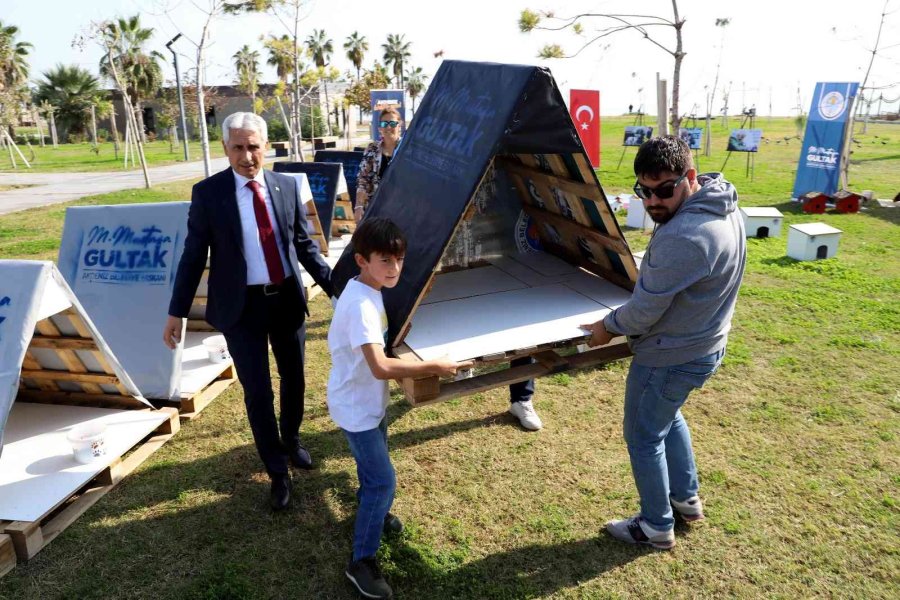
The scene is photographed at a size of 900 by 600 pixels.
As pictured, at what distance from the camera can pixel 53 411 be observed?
182 inches

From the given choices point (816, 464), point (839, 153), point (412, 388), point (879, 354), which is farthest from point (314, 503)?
point (839, 153)

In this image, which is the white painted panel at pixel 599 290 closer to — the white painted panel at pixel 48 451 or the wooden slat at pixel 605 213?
the wooden slat at pixel 605 213

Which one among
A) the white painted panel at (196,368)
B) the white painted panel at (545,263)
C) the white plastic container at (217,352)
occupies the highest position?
the white painted panel at (545,263)

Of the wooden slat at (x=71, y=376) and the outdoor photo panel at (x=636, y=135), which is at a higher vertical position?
the outdoor photo panel at (x=636, y=135)

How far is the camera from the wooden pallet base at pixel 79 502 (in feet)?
10.8

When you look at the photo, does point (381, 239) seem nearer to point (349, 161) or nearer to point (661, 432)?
point (661, 432)

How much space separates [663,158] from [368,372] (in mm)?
1629

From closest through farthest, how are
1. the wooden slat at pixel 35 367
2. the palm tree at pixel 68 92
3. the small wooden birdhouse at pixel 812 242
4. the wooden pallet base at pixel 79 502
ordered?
the wooden pallet base at pixel 79 502 < the wooden slat at pixel 35 367 < the small wooden birdhouse at pixel 812 242 < the palm tree at pixel 68 92

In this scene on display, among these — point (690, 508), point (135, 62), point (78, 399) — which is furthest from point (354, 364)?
point (135, 62)

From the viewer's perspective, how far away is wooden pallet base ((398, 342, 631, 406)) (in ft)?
9.21

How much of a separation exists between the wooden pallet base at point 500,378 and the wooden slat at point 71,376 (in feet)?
8.73

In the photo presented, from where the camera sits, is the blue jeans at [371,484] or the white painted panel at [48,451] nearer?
the blue jeans at [371,484]

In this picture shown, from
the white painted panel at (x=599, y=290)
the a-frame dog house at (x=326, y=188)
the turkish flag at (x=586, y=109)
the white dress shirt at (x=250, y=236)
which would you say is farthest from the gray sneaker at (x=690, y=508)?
the turkish flag at (x=586, y=109)

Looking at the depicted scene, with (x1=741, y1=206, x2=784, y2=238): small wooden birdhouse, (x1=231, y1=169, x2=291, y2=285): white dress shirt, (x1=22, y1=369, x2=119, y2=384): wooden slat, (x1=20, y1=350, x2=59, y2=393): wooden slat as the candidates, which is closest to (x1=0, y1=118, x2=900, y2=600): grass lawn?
(x1=22, y1=369, x2=119, y2=384): wooden slat
